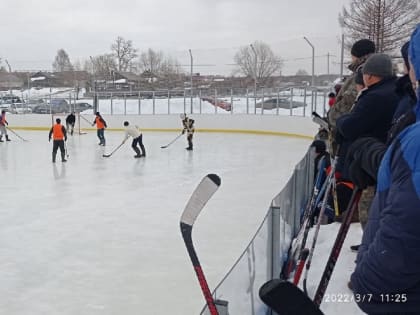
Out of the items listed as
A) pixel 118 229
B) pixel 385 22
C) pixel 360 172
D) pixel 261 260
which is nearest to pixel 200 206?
pixel 360 172

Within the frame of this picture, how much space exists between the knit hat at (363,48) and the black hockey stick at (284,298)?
2.47 m

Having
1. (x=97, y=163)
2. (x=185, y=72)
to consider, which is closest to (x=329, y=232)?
(x=97, y=163)

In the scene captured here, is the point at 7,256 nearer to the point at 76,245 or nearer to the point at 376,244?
the point at 76,245

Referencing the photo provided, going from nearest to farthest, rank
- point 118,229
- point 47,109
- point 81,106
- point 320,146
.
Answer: point 320,146 → point 118,229 → point 47,109 → point 81,106

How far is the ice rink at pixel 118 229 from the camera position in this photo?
10.5 feet

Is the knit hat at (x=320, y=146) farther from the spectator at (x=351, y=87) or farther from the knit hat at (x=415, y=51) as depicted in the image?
the knit hat at (x=415, y=51)

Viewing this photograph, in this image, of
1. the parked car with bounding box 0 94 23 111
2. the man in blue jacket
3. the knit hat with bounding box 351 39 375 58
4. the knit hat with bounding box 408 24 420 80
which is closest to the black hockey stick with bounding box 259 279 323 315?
the man in blue jacket

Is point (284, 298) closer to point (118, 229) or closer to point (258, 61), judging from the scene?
point (118, 229)

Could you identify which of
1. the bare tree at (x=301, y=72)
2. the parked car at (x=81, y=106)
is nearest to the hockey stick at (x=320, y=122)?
the bare tree at (x=301, y=72)

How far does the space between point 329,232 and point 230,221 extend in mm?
1784

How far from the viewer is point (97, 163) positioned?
9758mm

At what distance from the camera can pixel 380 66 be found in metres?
2.32

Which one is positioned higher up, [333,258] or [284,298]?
[284,298]

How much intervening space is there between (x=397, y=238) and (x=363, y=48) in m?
2.37
